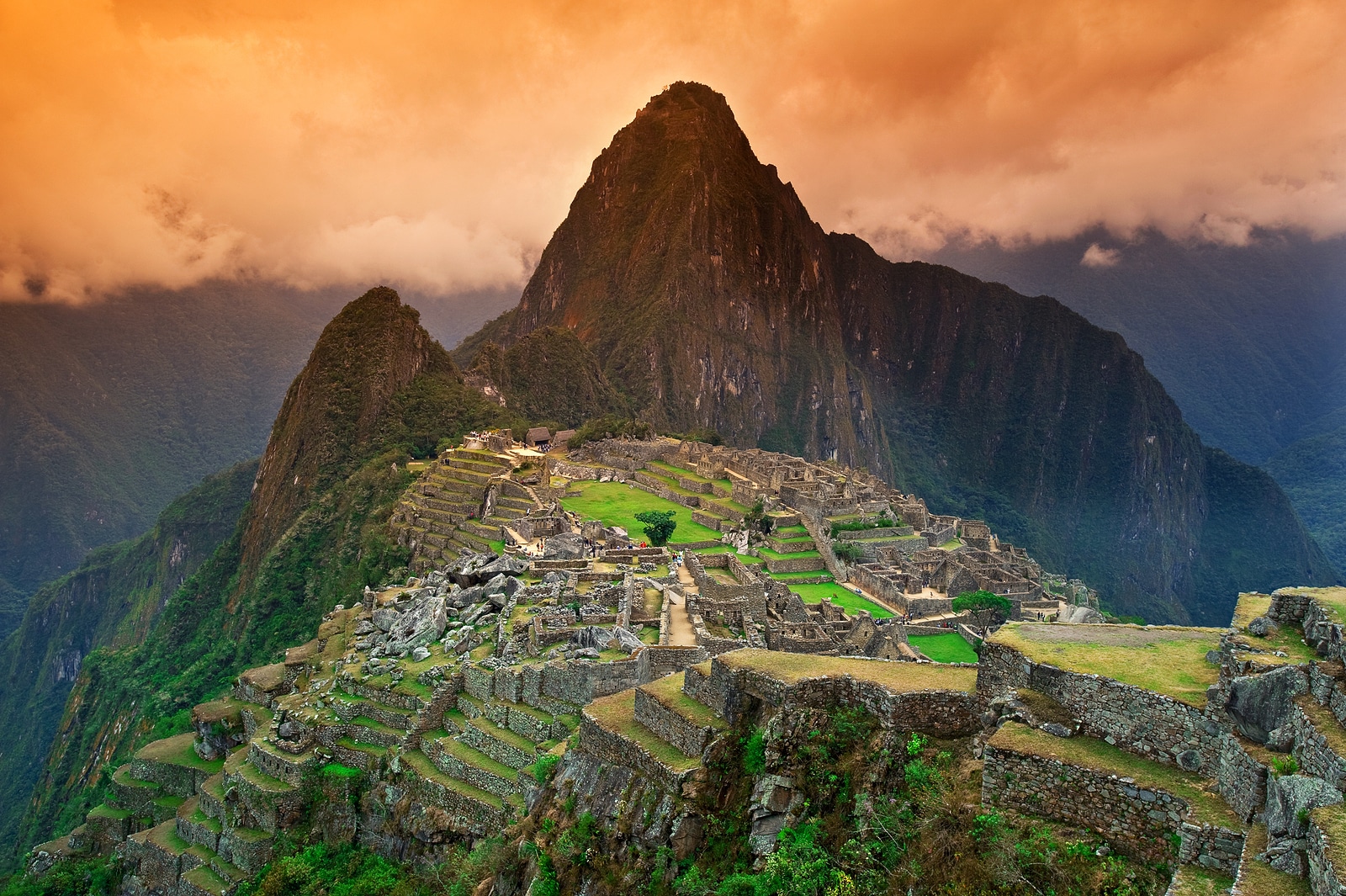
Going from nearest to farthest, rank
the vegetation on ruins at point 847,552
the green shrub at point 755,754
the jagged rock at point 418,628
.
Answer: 1. the green shrub at point 755,754
2. the jagged rock at point 418,628
3. the vegetation on ruins at point 847,552

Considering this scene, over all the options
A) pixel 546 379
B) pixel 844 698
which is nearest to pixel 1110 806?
pixel 844 698

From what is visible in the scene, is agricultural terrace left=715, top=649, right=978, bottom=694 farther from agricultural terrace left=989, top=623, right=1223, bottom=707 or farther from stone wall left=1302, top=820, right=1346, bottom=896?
stone wall left=1302, top=820, right=1346, bottom=896

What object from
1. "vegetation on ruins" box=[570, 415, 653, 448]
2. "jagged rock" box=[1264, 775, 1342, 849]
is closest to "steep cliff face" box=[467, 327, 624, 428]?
"vegetation on ruins" box=[570, 415, 653, 448]

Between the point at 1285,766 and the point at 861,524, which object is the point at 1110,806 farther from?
the point at 861,524

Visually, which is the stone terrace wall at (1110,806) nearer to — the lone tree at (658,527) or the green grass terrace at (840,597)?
the green grass terrace at (840,597)

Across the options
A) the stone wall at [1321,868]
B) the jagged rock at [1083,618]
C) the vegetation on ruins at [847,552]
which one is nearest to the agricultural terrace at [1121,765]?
the stone wall at [1321,868]

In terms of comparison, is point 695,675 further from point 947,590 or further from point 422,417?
point 422,417
